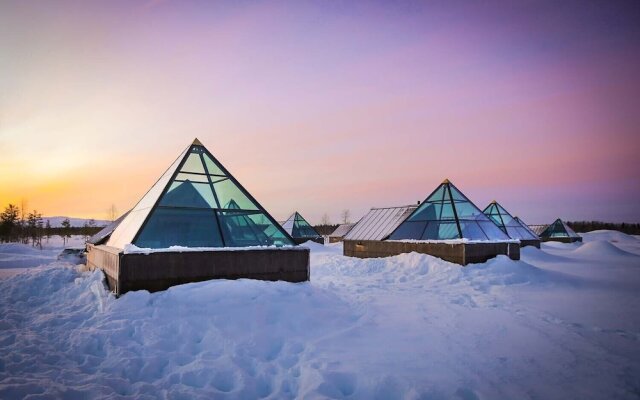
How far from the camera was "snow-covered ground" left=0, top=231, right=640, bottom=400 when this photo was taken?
4.88m

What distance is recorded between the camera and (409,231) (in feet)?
62.3

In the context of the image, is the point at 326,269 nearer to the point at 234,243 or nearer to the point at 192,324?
the point at 234,243

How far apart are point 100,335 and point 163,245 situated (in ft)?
10.0

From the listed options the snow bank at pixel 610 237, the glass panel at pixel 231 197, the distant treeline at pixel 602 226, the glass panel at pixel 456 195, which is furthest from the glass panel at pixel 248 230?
the distant treeline at pixel 602 226

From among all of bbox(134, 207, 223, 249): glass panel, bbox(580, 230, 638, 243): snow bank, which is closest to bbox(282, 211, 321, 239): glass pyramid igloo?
bbox(134, 207, 223, 249): glass panel

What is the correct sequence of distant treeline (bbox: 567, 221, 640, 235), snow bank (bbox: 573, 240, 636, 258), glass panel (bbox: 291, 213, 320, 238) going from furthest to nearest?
distant treeline (bbox: 567, 221, 640, 235)
glass panel (bbox: 291, 213, 320, 238)
snow bank (bbox: 573, 240, 636, 258)

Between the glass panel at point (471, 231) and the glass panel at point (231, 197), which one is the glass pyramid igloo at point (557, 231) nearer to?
the glass panel at point (471, 231)

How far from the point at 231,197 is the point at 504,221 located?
2473 cm

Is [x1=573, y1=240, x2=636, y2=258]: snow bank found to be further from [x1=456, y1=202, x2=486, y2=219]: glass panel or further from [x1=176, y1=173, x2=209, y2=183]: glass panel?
[x1=176, y1=173, x2=209, y2=183]: glass panel

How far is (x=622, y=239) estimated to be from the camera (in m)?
48.0

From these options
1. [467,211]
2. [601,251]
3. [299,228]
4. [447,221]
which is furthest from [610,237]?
[447,221]

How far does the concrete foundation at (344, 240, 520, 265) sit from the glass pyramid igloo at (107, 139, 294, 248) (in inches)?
340

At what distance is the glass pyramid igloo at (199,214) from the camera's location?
920 cm

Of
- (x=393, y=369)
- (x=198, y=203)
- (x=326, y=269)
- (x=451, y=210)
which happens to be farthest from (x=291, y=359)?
(x=451, y=210)
